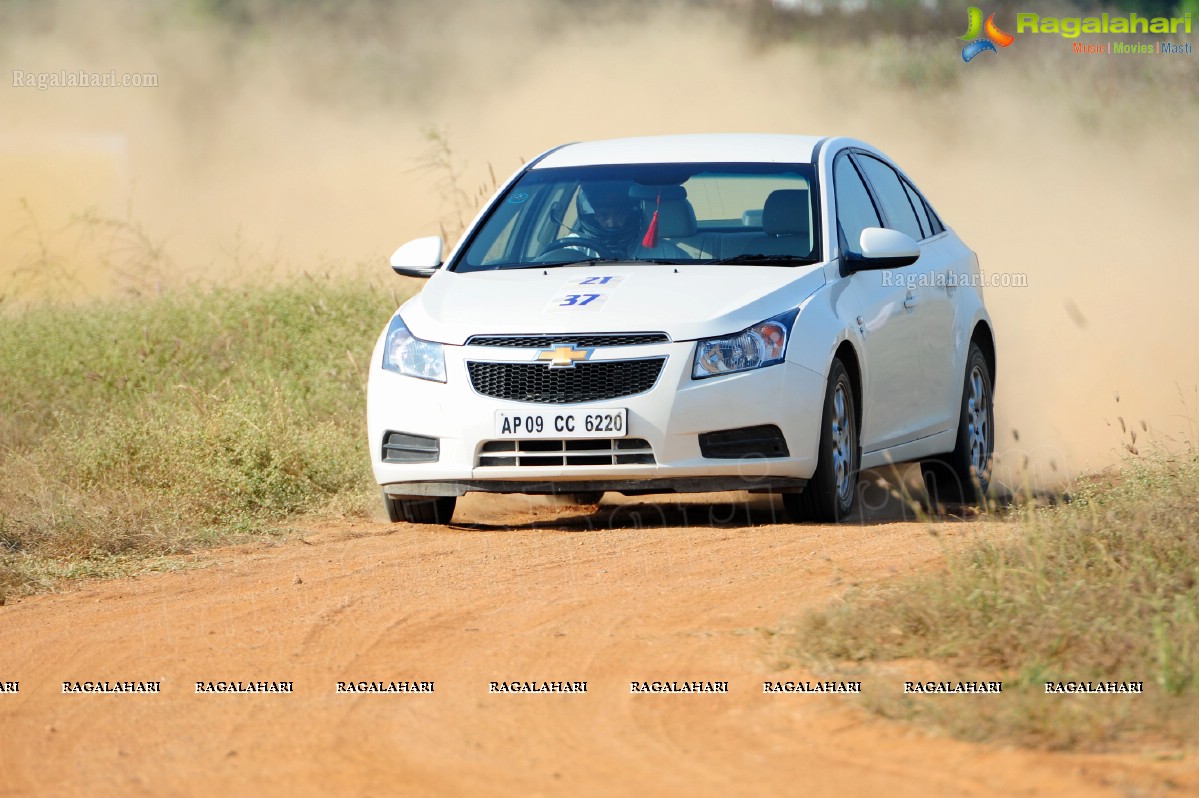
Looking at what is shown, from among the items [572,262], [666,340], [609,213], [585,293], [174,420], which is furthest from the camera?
[174,420]

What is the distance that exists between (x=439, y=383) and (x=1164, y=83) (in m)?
22.4

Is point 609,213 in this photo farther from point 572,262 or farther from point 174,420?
point 174,420

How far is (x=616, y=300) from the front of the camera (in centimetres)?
784

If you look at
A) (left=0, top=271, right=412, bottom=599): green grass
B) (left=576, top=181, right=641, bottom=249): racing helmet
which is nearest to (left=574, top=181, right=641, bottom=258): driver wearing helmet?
(left=576, top=181, right=641, bottom=249): racing helmet

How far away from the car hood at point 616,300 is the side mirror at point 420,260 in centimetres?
32

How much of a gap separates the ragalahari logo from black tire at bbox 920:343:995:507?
19603 mm

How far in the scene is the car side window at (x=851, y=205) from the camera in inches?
341

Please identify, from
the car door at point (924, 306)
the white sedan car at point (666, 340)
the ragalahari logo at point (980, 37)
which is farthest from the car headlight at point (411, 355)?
the ragalahari logo at point (980, 37)

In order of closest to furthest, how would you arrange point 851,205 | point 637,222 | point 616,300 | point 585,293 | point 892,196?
point 616,300, point 585,293, point 637,222, point 851,205, point 892,196

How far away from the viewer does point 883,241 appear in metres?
Result: 8.29

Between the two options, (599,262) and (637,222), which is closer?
(599,262)

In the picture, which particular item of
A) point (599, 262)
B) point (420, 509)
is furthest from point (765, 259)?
point (420, 509)

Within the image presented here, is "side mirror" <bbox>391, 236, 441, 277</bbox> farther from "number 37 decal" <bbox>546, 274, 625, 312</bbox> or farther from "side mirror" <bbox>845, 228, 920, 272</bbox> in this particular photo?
"side mirror" <bbox>845, 228, 920, 272</bbox>

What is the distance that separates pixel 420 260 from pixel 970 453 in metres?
3.13
